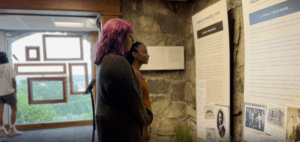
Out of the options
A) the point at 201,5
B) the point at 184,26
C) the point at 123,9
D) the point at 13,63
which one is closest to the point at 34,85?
the point at 13,63

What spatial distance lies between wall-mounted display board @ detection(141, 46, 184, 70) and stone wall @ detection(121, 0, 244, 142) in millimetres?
69

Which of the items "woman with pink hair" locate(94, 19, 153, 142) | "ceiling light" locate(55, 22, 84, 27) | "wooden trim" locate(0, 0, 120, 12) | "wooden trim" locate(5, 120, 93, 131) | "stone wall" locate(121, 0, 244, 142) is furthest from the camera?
"wooden trim" locate(5, 120, 93, 131)

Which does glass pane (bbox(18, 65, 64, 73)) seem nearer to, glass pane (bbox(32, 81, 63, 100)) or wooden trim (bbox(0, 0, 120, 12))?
glass pane (bbox(32, 81, 63, 100))

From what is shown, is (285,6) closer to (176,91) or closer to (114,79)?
(114,79)

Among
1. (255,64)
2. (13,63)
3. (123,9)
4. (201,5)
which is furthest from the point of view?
(13,63)

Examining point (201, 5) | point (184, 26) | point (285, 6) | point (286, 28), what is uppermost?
point (201, 5)

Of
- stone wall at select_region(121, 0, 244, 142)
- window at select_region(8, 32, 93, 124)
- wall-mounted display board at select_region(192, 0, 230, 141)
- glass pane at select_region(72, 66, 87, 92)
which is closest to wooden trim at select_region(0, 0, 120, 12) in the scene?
stone wall at select_region(121, 0, 244, 142)

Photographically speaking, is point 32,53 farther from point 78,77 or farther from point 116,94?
point 116,94

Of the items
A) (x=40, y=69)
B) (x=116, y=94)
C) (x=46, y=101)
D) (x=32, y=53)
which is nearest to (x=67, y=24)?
(x=32, y=53)

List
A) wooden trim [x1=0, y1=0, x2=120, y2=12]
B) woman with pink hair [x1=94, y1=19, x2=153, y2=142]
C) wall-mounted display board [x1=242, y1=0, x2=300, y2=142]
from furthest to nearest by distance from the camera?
wooden trim [x1=0, y1=0, x2=120, y2=12], wall-mounted display board [x1=242, y1=0, x2=300, y2=142], woman with pink hair [x1=94, y1=19, x2=153, y2=142]

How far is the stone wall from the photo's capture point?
2410 millimetres

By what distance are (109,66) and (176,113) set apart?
6.06ft

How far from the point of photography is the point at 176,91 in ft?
8.37

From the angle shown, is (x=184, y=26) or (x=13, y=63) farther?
(x=13, y=63)
